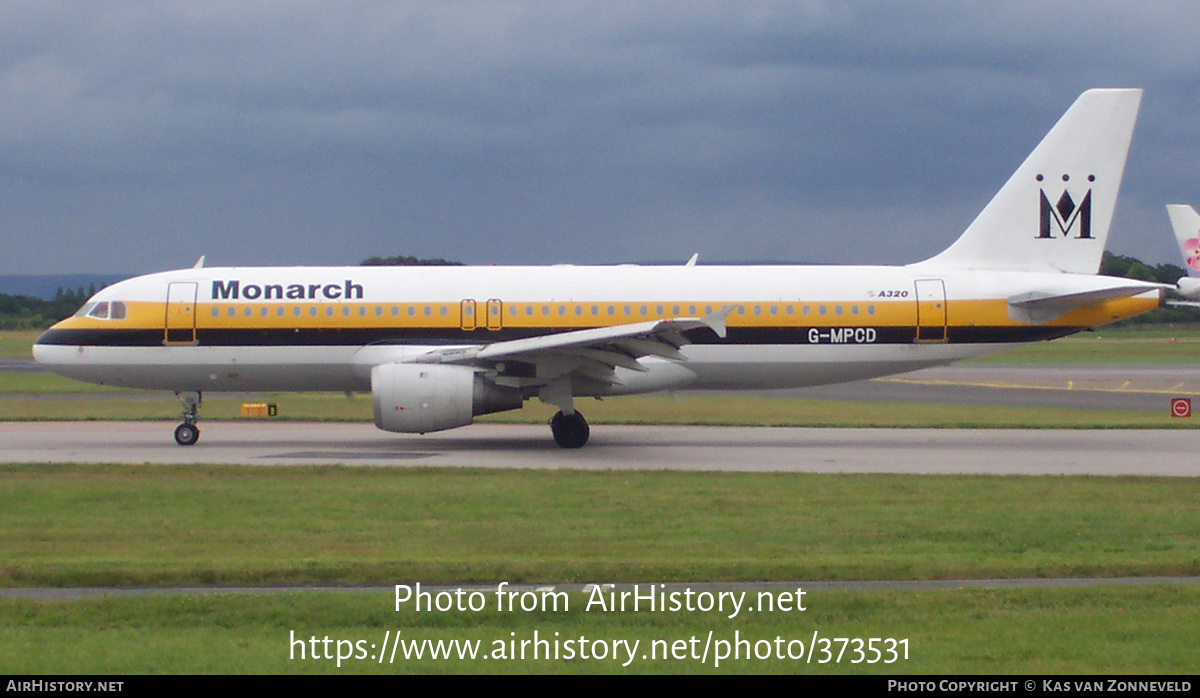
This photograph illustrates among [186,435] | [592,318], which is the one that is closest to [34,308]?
[186,435]

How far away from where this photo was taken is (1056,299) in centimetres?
2430

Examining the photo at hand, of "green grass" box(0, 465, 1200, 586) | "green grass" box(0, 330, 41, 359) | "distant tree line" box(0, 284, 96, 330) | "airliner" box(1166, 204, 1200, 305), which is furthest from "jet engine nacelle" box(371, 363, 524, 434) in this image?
"distant tree line" box(0, 284, 96, 330)

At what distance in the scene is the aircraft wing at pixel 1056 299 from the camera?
2419 cm

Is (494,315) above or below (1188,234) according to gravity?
below

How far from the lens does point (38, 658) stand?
331 inches

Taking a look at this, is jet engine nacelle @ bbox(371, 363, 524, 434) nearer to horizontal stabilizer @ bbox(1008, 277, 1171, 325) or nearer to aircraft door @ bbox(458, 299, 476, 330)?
aircraft door @ bbox(458, 299, 476, 330)

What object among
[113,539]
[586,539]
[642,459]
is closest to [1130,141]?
[642,459]

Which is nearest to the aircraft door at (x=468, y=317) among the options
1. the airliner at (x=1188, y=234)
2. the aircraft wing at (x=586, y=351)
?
the aircraft wing at (x=586, y=351)

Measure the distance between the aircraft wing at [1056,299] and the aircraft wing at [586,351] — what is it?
6.62 m

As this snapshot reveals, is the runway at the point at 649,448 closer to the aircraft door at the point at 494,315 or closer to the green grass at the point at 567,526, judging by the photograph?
the green grass at the point at 567,526

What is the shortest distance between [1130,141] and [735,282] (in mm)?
8812

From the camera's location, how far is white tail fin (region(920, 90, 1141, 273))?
25594 millimetres

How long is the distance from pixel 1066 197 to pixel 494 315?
12031 millimetres

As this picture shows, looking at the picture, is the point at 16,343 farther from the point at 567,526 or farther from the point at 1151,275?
the point at 1151,275
